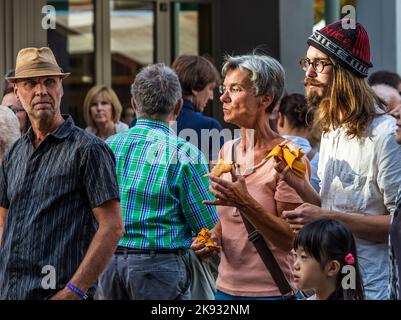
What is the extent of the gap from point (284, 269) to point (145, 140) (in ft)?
3.96

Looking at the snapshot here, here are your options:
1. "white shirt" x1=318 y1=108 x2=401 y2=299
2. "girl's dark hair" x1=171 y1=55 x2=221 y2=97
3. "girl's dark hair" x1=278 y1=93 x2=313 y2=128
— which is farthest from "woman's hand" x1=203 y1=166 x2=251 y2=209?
"girl's dark hair" x1=278 y1=93 x2=313 y2=128

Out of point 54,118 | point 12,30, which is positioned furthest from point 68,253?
point 12,30

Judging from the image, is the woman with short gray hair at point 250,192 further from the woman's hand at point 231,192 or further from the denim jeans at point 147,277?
the denim jeans at point 147,277

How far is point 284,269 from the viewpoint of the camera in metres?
5.04

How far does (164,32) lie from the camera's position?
495 inches

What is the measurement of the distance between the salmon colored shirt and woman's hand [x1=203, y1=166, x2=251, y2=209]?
0.68ft

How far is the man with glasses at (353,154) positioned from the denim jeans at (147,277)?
1096 millimetres

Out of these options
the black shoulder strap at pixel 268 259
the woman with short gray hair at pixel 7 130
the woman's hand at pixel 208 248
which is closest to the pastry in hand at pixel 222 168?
the black shoulder strap at pixel 268 259

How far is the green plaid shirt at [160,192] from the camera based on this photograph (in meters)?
5.63

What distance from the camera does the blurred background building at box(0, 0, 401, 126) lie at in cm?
1012

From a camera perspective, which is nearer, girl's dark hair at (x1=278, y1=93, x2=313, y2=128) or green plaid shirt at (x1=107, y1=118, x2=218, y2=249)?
green plaid shirt at (x1=107, y1=118, x2=218, y2=249)

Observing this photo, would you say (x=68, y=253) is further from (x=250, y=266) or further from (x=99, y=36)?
(x=99, y=36)

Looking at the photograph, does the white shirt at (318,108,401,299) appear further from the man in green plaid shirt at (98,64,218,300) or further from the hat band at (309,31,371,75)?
the man in green plaid shirt at (98,64,218,300)

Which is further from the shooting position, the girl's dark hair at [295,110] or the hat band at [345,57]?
the girl's dark hair at [295,110]
